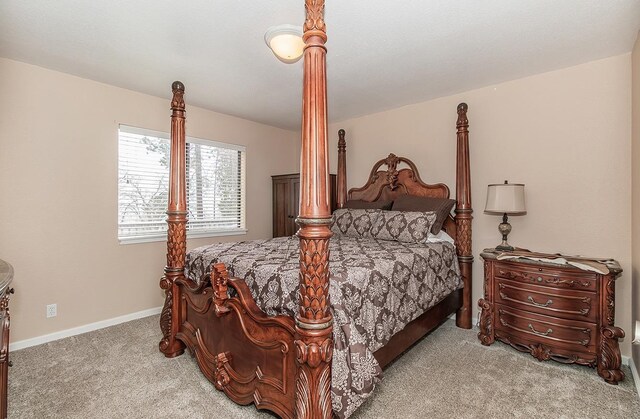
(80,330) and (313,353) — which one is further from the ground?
(313,353)

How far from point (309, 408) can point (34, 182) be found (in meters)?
3.06

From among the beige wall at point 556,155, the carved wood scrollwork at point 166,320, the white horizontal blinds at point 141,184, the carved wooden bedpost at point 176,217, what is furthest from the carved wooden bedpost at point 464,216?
the white horizontal blinds at point 141,184

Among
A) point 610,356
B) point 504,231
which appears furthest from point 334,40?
point 610,356

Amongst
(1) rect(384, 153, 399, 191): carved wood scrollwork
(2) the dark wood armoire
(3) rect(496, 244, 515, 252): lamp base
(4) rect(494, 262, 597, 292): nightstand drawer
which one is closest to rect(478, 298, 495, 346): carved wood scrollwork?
(4) rect(494, 262, 597, 292): nightstand drawer

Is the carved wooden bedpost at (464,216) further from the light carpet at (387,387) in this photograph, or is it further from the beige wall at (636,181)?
the beige wall at (636,181)

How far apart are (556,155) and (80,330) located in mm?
4752

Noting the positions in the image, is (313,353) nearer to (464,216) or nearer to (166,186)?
(464,216)

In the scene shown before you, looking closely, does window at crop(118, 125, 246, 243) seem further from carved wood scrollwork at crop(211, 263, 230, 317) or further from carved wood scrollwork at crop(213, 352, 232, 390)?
carved wood scrollwork at crop(213, 352, 232, 390)

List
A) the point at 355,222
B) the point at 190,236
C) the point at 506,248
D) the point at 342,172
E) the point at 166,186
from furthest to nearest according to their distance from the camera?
the point at 342,172, the point at 190,236, the point at 166,186, the point at 355,222, the point at 506,248

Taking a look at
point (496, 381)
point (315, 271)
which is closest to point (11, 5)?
point (315, 271)

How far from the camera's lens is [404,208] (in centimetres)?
347

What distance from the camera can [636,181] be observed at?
87.7 inches

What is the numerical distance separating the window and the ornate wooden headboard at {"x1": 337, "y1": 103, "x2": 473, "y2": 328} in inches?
58.9

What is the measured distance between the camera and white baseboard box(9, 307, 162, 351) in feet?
8.85
